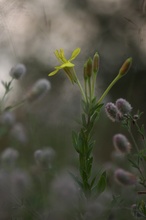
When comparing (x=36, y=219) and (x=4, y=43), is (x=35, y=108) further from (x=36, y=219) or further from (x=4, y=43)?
(x=36, y=219)

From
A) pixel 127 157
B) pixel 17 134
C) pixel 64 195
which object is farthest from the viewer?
pixel 17 134

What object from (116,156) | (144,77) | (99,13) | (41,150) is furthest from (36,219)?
(99,13)

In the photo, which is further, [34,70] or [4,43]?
[34,70]

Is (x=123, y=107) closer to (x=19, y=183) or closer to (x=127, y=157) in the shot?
(x=127, y=157)

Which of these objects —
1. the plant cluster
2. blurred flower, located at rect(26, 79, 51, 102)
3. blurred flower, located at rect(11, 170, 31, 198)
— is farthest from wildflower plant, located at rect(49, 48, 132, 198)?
blurred flower, located at rect(26, 79, 51, 102)

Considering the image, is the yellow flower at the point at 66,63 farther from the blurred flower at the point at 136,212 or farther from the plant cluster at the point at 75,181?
the blurred flower at the point at 136,212

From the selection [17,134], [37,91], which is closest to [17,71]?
[37,91]

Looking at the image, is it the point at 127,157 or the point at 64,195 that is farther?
the point at 127,157

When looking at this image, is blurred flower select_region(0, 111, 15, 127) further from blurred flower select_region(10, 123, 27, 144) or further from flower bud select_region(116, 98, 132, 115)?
flower bud select_region(116, 98, 132, 115)
